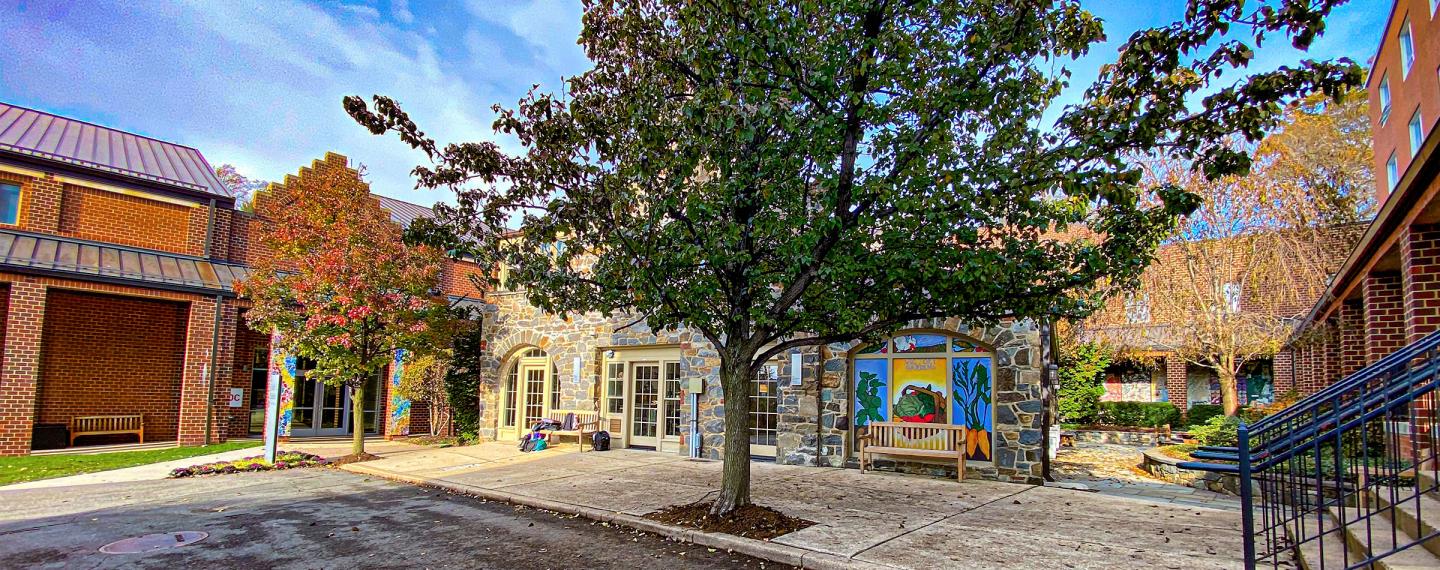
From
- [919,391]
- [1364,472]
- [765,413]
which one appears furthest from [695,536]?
[765,413]

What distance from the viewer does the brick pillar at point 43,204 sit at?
13.9 m

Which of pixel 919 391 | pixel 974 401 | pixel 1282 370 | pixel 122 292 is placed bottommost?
pixel 974 401

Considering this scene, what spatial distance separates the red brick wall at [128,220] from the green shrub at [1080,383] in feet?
71.0

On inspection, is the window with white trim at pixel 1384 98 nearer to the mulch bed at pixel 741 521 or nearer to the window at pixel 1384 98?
the window at pixel 1384 98

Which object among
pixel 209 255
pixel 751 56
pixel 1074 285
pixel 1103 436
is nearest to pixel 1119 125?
pixel 1074 285

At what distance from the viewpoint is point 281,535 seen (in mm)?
7113

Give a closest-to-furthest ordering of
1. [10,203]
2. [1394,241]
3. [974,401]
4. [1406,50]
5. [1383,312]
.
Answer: [1394,241], [1383,312], [974,401], [10,203], [1406,50]

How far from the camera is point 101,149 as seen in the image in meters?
15.9

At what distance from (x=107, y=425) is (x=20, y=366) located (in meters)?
2.60

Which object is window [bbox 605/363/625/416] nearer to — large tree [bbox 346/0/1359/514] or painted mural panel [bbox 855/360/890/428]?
painted mural panel [bbox 855/360/890/428]

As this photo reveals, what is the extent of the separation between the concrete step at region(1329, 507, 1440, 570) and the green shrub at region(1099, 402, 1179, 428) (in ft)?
54.3

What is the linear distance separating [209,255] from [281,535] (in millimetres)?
11511

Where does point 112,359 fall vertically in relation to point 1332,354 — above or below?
below

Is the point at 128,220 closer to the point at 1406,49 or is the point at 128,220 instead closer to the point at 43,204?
the point at 43,204
